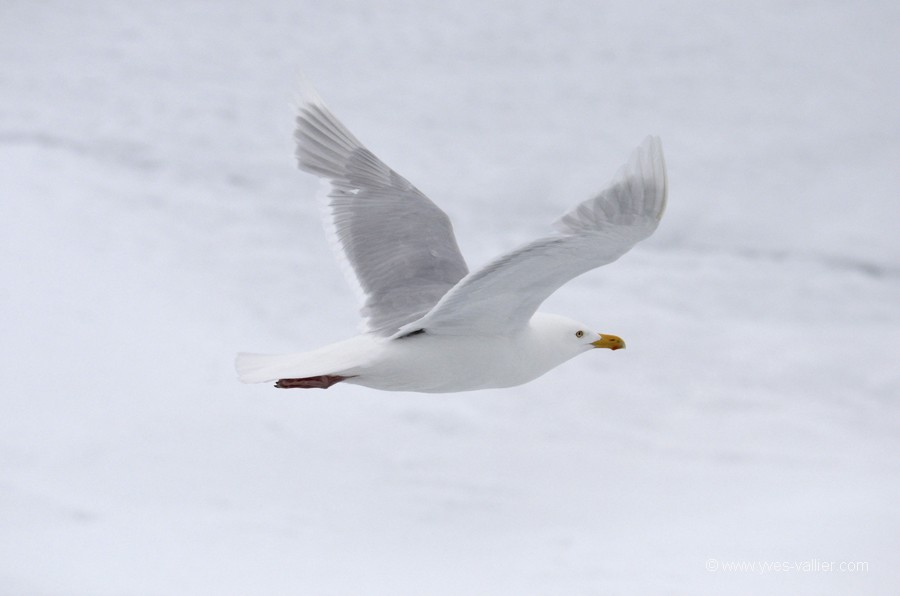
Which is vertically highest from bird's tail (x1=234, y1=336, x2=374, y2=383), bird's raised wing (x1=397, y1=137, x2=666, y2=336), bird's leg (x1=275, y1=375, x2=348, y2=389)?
bird's raised wing (x1=397, y1=137, x2=666, y2=336)

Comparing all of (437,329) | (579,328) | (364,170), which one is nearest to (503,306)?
(437,329)

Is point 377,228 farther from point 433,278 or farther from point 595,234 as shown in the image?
point 595,234

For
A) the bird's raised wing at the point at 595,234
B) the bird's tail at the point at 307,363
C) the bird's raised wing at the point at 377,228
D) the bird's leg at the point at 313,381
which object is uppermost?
the bird's raised wing at the point at 377,228

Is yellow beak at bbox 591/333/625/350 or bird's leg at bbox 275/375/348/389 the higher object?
yellow beak at bbox 591/333/625/350

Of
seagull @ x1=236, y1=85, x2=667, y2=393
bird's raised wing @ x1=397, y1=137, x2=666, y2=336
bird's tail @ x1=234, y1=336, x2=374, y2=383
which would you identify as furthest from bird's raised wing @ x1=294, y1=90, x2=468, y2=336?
bird's raised wing @ x1=397, y1=137, x2=666, y2=336

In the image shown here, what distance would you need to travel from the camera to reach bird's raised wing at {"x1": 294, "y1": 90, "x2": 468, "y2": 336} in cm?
426

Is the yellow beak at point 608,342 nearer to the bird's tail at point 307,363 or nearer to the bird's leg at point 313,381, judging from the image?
the bird's tail at point 307,363

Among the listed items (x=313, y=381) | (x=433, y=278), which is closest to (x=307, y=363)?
(x=313, y=381)

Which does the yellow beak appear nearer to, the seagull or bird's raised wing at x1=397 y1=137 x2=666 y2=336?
the seagull

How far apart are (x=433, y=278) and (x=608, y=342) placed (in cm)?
60

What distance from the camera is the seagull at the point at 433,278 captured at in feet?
10.4

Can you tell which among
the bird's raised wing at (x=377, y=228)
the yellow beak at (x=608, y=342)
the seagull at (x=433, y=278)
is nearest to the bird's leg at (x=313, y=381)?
the seagull at (x=433, y=278)

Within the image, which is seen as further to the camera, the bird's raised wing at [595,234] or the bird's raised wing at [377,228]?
the bird's raised wing at [377,228]

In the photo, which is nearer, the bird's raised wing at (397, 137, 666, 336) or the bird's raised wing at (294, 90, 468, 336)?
the bird's raised wing at (397, 137, 666, 336)
